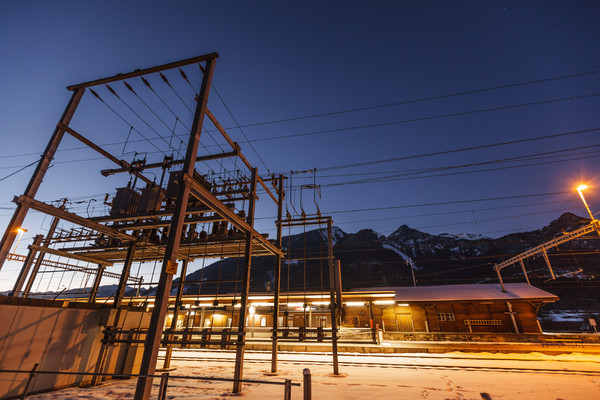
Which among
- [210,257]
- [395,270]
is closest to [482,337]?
[210,257]

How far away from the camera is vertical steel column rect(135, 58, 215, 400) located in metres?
4.80

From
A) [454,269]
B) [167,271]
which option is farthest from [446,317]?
[454,269]

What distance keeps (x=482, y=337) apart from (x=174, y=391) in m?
26.7

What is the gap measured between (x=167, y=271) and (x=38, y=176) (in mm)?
5350

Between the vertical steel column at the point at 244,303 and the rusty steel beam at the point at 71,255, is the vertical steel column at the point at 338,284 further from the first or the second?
the rusty steel beam at the point at 71,255

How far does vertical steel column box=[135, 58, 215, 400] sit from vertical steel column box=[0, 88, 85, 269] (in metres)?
4.26

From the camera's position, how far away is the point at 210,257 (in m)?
12.7

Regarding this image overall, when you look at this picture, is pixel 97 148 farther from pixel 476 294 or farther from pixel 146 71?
pixel 476 294

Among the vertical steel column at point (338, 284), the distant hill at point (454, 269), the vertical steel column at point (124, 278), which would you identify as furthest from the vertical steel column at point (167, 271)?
the distant hill at point (454, 269)

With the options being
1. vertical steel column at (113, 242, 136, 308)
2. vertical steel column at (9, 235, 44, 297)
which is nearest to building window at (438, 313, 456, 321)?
vertical steel column at (113, 242, 136, 308)

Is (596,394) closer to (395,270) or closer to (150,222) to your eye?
(150,222)

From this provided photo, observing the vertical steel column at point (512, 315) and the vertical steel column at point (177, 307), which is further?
the vertical steel column at point (512, 315)

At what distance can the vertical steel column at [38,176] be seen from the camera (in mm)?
6270

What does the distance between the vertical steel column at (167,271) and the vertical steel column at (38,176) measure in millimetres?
4265
